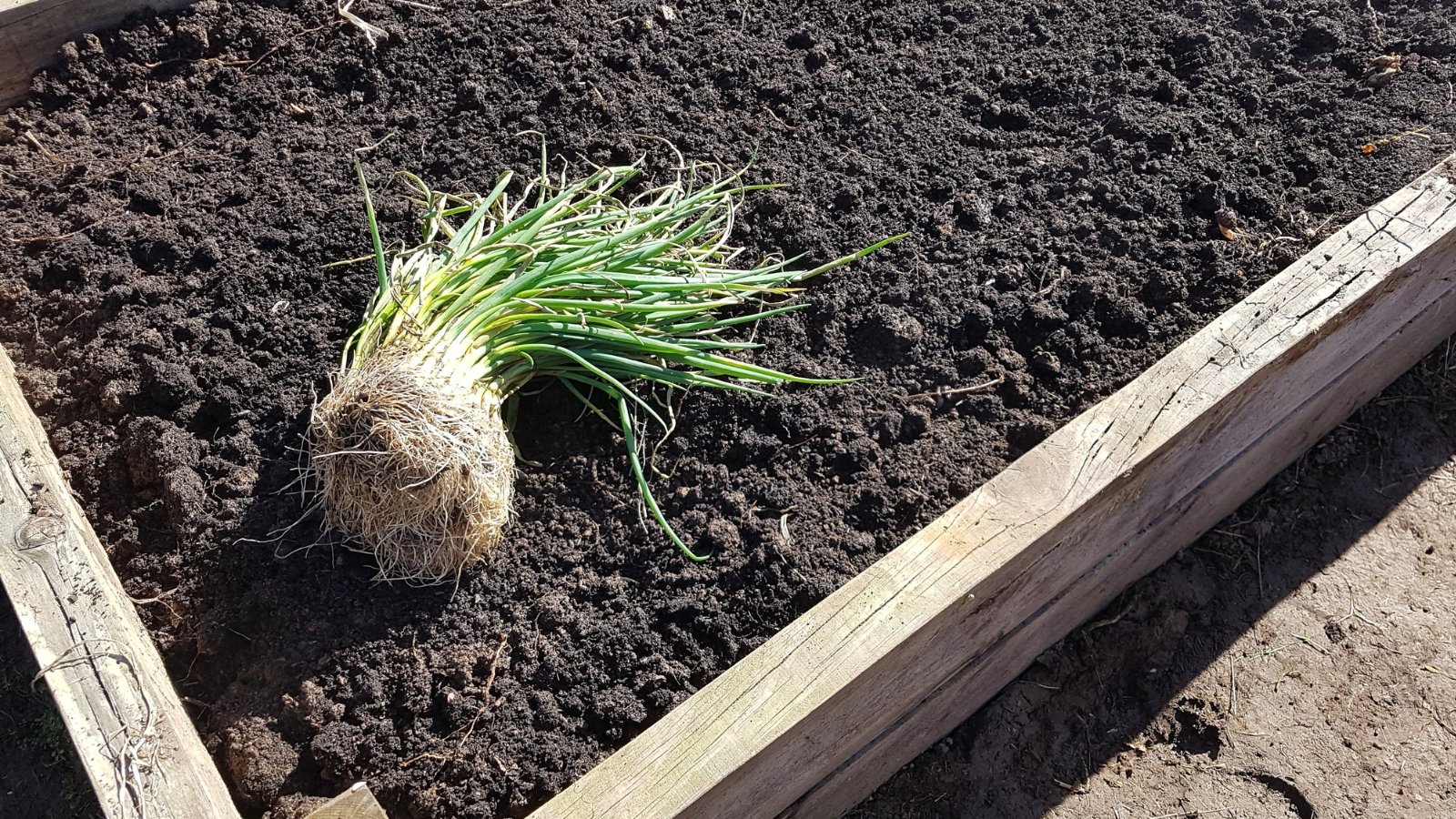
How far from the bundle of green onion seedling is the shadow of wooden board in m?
1.12

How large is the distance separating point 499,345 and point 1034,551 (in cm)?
106

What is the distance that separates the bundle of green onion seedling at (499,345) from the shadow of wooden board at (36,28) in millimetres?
1116

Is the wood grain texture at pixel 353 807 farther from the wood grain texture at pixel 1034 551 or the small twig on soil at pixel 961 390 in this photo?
the small twig on soil at pixel 961 390

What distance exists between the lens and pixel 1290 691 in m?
2.26

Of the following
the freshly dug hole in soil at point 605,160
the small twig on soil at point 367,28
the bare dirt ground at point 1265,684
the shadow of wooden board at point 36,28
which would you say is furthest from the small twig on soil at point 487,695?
the shadow of wooden board at point 36,28

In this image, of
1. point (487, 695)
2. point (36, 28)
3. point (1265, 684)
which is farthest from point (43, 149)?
point (1265, 684)

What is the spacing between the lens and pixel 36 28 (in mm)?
2529

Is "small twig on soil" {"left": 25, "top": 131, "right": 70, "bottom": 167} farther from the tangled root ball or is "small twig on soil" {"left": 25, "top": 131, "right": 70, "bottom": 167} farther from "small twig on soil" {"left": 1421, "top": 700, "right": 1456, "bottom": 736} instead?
Result: "small twig on soil" {"left": 1421, "top": 700, "right": 1456, "bottom": 736}

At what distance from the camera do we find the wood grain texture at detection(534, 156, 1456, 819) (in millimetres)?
1569

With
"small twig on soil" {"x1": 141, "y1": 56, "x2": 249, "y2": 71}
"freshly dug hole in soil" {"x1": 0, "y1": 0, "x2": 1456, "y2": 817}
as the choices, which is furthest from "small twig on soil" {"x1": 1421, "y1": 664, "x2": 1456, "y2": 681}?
"small twig on soil" {"x1": 141, "y1": 56, "x2": 249, "y2": 71}

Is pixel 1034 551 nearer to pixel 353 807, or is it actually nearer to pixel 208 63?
pixel 353 807

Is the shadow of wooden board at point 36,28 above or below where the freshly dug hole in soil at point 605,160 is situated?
above

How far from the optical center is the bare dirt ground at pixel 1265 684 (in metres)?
2.12

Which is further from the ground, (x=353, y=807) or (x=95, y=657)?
(x=95, y=657)
